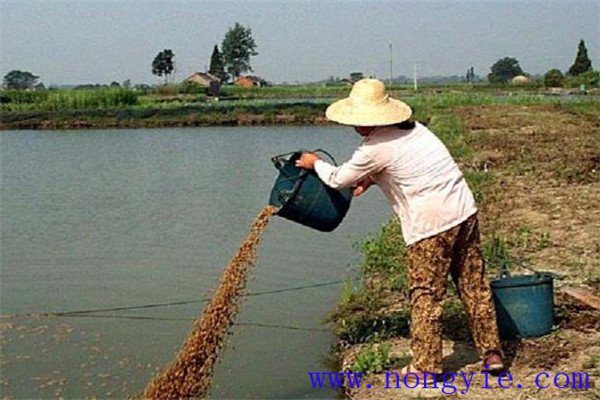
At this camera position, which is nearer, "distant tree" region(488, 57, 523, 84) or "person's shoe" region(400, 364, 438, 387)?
"person's shoe" region(400, 364, 438, 387)

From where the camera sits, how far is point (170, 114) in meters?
34.6

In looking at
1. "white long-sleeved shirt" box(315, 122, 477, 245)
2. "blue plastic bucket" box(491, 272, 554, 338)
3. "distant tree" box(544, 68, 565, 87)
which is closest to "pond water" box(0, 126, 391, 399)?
"blue plastic bucket" box(491, 272, 554, 338)

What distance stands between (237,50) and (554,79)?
139ft

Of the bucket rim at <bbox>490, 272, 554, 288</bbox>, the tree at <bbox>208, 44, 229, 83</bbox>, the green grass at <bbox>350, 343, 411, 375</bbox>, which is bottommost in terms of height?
the green grass at <bbox>350, 343, 411, 375</bbox>

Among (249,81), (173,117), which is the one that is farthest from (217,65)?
(173,117)

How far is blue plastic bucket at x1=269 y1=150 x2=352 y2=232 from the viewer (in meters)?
4.68

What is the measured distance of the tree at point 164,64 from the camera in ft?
277

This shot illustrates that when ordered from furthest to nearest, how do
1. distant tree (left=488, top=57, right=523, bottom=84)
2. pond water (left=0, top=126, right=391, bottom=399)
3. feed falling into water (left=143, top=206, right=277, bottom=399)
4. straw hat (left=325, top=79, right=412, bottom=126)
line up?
distant tree (left=488, top=57, right=523, bottom=84) → pond water (left=0, top=126, right=391, bottom=399) → feed falling into water (left=143, top=206, right=277, bottom=399) → straw hat (left=325, top=79, right=412, bottom=126)

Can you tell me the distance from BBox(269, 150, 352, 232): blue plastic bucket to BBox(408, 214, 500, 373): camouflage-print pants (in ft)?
2.40

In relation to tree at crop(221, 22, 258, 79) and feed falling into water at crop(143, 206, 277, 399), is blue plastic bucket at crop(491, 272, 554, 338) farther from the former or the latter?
tree at crop(221, 22, 258, 79)

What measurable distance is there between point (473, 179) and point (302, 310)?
5399 mm

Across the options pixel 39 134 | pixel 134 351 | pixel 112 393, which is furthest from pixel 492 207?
pixel 39 134

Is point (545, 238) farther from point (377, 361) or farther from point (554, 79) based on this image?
point (554, 79)

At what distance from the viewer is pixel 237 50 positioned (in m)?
90.8
